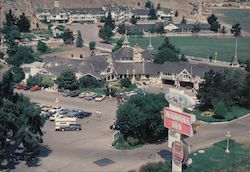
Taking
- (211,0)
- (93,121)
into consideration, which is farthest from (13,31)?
(211,0)

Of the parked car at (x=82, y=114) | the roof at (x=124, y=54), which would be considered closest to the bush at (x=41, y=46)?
the roof at (x=124, y=54)

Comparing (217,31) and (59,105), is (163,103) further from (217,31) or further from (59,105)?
(217,31)

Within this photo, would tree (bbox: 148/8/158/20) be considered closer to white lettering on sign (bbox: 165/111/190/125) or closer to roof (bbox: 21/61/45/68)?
roof (bbox: 21/61/45/68)

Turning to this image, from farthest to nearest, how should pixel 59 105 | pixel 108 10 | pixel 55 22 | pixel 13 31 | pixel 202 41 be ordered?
pixel 108 10
pixel 55 22
pixel 202 41
pixel 13 31
pixel 59 105

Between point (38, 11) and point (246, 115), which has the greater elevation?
point (38, 11)

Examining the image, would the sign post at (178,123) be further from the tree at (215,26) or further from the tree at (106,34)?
the tree at (215,26)

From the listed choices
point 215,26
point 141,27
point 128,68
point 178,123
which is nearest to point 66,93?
point 128,68
